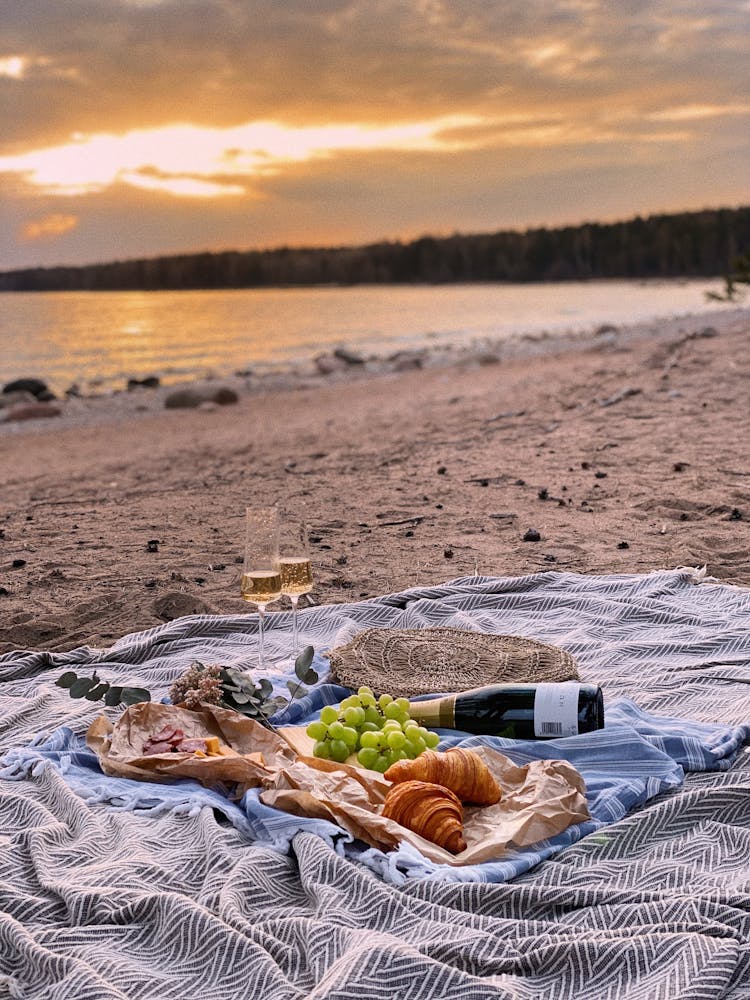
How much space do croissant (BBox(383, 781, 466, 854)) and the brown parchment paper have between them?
0.57m

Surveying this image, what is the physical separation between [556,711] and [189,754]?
4.91ft

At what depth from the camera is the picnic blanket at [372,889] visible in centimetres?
285

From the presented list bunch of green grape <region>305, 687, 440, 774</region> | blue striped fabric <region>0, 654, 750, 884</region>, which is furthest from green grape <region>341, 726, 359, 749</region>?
blue striped fabric <region>0, 654, 750, 884</region>

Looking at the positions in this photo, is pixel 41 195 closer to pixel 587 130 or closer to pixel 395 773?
pixel 587 130

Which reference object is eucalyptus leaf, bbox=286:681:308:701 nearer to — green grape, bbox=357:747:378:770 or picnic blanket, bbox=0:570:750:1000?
picnic blanket, bbox=0:570:750:1000

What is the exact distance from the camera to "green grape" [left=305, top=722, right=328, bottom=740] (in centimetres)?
410

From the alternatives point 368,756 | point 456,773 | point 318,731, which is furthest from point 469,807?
point 318,731

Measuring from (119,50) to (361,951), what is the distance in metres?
40.5

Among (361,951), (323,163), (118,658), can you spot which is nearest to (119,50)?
(323,163)

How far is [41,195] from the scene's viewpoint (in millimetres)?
57750

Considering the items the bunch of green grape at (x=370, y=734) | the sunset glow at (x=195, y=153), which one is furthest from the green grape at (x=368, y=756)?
the sunset glow at (x=195, y=153)

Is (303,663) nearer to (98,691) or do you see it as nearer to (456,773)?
(98,691)

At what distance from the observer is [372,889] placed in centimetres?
319

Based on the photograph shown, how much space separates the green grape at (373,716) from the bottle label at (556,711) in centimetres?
67
